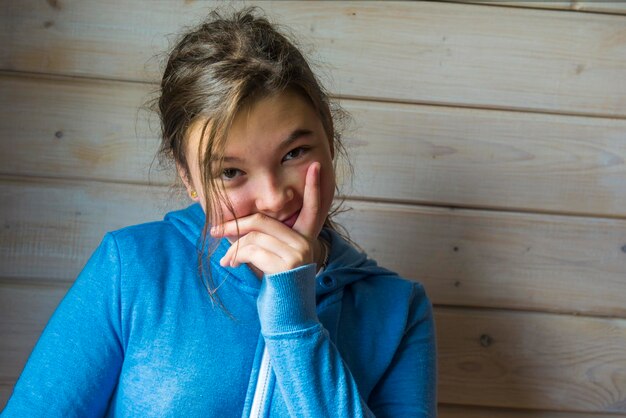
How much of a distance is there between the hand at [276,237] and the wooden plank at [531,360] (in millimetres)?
492

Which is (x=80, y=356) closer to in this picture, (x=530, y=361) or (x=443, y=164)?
(x=443, y=164)

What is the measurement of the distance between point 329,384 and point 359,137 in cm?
52

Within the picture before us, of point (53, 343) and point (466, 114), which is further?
point (466, 114)

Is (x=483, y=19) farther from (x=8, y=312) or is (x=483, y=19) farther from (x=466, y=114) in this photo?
(x=8, y=312)

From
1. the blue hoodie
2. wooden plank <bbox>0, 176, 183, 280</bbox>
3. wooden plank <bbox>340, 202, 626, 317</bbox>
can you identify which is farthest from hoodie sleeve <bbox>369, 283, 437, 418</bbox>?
wooden plank <bbox>0, 176, 183, 280</bbox>

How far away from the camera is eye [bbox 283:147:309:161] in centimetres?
99

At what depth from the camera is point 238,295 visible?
1090mm

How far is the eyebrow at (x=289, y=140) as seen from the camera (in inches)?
37.9

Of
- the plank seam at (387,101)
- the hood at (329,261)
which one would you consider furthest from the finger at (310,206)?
the plank seam at (387,101)

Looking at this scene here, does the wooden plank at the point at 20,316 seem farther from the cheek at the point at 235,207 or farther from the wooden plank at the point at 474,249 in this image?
the cheek at the point at 235,207

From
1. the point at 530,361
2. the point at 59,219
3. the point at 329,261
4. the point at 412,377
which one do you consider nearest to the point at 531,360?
the point at 530,361

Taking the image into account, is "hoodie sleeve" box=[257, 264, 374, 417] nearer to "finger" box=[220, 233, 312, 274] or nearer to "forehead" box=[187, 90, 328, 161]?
"finger" box=[220, 233, 312, 274]

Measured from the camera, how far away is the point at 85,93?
1.31 m

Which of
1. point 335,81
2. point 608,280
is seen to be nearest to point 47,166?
point 335,81
